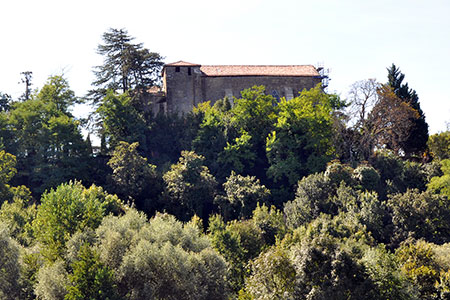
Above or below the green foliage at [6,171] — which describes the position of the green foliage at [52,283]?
below

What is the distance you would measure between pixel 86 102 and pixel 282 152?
57.2 ft

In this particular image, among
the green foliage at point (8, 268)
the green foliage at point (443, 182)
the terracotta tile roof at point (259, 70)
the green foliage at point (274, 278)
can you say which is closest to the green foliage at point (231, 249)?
the green foliage at point (274, 278)

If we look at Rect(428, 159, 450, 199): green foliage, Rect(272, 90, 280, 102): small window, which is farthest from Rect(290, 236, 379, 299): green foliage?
Rect(272, 90, 280, 102): small window

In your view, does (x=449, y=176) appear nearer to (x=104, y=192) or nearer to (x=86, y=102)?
(x=104, y=192)

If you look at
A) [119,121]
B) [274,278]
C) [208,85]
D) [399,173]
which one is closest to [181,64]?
→ [208,85]

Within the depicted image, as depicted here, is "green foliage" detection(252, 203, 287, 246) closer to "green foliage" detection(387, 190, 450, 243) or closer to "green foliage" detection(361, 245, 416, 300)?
"green foliage" detection(387, 190, 450, 243)

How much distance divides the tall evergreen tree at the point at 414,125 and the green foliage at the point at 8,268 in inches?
1306

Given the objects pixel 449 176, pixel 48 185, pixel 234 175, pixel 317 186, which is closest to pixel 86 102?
pixel 48 185

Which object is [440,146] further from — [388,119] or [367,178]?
[367,178]

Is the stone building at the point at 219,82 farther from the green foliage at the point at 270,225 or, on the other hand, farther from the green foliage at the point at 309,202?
the green foliage at the point at 270,225

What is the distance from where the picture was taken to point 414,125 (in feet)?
197

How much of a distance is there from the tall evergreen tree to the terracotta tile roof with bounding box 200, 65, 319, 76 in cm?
876

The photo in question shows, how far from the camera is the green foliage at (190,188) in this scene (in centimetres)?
5281

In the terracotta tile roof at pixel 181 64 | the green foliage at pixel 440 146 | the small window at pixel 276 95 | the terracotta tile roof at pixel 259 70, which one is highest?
the terracotta tile roof at pixel 181 64
